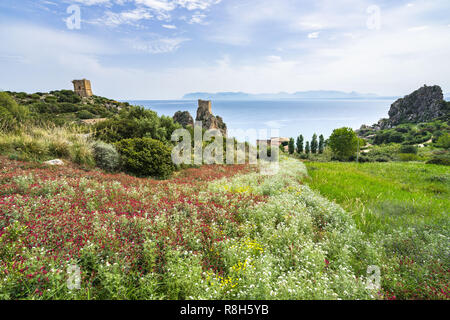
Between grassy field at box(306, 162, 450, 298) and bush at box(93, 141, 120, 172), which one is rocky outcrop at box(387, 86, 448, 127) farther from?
bush at box(93, 141, 120, 172)

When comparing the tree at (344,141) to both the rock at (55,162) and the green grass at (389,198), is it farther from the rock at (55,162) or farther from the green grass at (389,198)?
the rock at (55,162)

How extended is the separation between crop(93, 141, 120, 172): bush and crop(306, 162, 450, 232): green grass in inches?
368

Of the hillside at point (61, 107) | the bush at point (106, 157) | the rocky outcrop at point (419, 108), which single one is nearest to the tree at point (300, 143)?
the hillside at point (61, 107)

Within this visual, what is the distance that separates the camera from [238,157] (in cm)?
1716

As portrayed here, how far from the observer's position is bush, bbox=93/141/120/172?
885 cm

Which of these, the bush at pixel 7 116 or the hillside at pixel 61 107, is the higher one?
the hillside at pixel 61 107

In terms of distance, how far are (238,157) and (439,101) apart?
495 feet

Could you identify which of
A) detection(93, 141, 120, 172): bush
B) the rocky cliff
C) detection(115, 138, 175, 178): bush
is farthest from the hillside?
detection(93, 141, 120, 172): bush

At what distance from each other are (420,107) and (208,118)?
14014 cm

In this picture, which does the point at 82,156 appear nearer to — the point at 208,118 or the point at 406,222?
the point at 406,222

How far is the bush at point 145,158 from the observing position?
30.5ft

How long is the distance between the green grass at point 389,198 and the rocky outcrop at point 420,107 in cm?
13828
